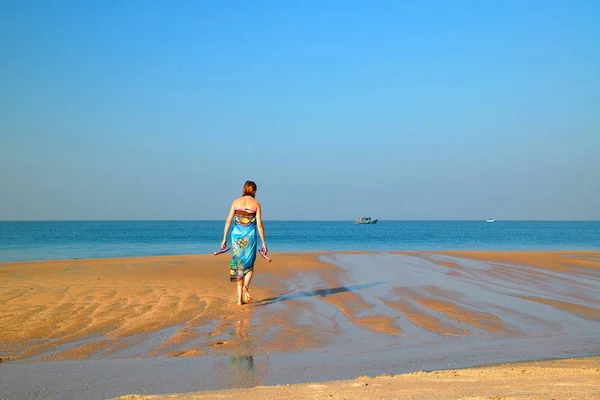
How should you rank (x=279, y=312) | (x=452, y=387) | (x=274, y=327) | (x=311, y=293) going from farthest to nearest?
1. (x=311, y=293)
2. (x=279, y=312)
3. (x=274, y=327)
4. (x=452, y=387)

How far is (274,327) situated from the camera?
7.60m

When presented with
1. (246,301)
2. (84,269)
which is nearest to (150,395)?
(246,301)

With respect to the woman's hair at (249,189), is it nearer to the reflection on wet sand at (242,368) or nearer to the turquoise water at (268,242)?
the reflection on wet sand at (242,368)

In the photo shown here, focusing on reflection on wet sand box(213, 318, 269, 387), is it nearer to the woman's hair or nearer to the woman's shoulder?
the woman's shoulder

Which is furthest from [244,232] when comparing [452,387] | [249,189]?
[452,387]

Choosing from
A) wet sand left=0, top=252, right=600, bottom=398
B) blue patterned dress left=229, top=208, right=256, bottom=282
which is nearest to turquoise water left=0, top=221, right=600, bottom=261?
wet sand left=0, top=252, right=600, bottom=398

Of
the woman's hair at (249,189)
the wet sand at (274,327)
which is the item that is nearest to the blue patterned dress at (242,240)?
the woman's hair at (249,189)

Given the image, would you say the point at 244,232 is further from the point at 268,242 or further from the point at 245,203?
the point at 268,242

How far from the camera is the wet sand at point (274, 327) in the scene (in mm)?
5285

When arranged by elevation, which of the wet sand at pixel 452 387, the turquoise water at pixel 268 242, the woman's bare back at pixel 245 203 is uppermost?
the woman's bare back at pixel 245 203

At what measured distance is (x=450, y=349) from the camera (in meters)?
6.23

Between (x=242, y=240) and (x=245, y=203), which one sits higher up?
(x=245, y=203)

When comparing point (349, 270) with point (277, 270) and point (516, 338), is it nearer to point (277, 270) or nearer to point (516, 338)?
point (277, 270)

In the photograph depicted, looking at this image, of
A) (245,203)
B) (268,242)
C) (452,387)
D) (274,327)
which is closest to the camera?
(452,387)
